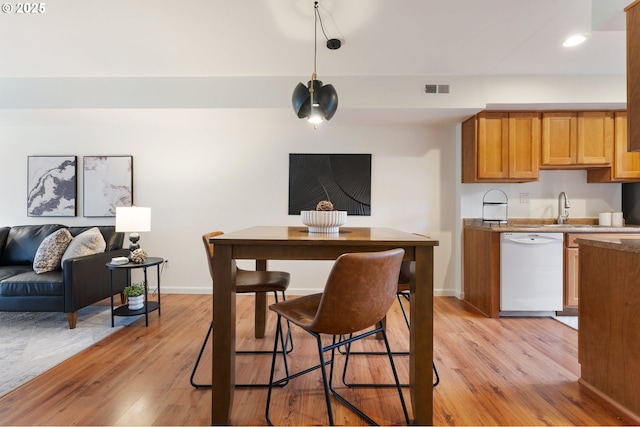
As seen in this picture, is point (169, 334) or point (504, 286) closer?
point (169, 334)

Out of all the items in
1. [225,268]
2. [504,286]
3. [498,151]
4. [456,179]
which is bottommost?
[504,286]

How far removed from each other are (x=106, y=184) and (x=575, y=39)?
5.04 metres

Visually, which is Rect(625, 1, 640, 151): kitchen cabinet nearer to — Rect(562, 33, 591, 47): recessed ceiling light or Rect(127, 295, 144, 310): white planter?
Rect(562, 33, 591, 47): recessed ceiling light

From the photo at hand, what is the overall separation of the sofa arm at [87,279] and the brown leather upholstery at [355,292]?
2.41 m

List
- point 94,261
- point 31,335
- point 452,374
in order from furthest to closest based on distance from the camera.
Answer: point 94,261, point 31,335, point 452,374

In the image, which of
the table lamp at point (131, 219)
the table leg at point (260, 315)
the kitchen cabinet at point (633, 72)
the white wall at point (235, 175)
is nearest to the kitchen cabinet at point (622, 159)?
the white wall at point (235, 175)

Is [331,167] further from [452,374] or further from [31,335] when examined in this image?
[31,335]

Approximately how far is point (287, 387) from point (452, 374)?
41.6 inches

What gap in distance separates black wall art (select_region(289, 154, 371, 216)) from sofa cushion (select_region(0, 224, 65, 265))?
2.90 m

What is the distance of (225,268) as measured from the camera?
1461 millimetres

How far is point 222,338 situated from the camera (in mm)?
1457

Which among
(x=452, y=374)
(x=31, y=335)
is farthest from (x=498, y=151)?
(x=31, y=335)

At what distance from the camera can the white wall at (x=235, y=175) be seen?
377 cm

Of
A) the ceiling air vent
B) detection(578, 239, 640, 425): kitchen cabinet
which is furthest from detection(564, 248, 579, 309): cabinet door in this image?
the ceiling air vent
